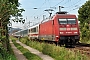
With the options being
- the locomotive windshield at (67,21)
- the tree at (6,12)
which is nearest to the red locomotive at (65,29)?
the locomotive windshield at (67,21)

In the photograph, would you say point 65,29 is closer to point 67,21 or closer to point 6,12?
point 67,21

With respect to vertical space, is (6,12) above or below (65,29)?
above

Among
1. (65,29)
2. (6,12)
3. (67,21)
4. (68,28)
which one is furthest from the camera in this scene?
(67,21)

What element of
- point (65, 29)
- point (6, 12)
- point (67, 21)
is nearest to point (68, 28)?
point (65, 29)

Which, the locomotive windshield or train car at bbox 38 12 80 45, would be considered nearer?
train car at bbox 38 12 80 45

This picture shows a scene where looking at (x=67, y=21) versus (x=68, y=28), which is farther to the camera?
(x=67, y=21)

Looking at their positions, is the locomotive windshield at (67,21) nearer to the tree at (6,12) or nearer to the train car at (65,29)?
the train car at (65,29)

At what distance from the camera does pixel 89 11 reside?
51.2m

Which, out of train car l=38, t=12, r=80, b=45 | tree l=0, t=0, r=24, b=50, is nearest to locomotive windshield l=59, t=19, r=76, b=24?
train car l=38, t=12, r=80, b=45

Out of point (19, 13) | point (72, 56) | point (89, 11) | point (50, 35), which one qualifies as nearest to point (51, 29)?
point (50, 35)

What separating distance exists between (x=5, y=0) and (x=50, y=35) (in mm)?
13400

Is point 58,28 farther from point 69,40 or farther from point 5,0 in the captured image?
point 5,0

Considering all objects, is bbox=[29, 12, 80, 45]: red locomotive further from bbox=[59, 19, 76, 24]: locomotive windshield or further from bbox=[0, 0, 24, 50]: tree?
bbox=[0, 0, 24, 50]: tree

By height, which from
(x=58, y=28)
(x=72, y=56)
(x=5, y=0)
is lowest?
(x=72, y=56)
